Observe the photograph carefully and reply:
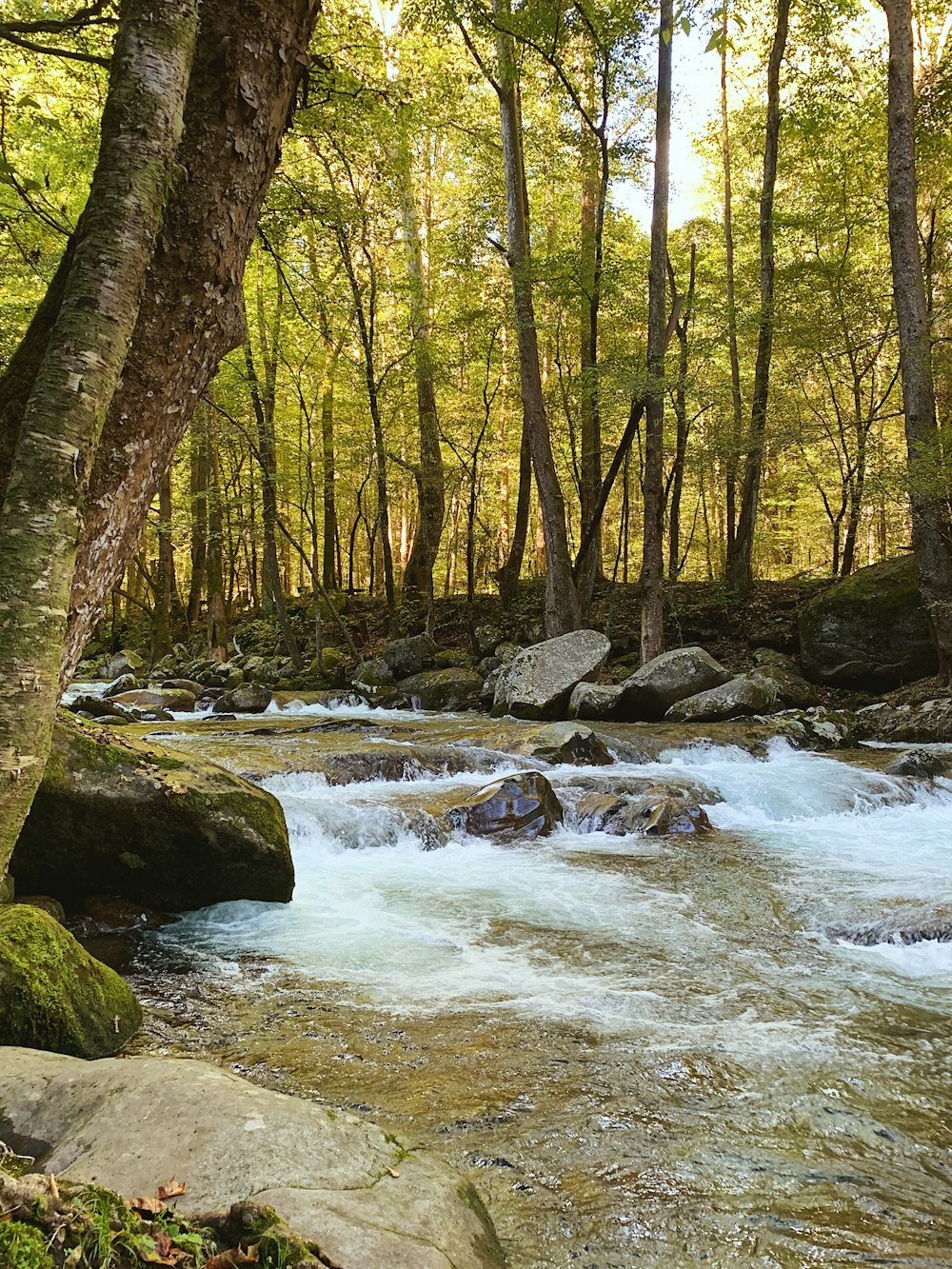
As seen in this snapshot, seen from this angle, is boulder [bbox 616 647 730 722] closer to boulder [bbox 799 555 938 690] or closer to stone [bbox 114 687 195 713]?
boulder [bbox 799 555 938 690]

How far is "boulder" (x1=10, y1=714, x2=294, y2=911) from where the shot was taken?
4.81 m

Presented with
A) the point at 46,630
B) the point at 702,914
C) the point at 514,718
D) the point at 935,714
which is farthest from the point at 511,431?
the point at 46,630

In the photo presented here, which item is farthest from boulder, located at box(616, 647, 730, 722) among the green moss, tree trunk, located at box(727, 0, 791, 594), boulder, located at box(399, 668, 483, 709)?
the green moss

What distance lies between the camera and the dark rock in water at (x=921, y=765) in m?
9.27

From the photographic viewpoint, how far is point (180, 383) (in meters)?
3.05

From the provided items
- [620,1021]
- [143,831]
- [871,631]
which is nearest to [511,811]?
[143,831]

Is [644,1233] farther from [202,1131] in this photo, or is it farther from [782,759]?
[782,759]

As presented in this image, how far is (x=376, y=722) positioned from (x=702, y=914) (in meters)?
8.26

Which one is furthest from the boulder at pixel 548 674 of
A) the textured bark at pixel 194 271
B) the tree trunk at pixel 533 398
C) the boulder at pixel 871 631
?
the textured bark at pixel 194 271

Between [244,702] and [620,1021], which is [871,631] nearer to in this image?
[244,702]

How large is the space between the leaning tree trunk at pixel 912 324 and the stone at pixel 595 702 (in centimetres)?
499

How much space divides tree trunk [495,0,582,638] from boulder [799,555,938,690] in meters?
4.48

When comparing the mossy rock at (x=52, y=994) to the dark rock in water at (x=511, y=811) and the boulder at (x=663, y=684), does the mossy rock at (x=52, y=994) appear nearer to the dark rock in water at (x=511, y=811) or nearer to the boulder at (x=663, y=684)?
the dark rock in water at (x=511, y=811)

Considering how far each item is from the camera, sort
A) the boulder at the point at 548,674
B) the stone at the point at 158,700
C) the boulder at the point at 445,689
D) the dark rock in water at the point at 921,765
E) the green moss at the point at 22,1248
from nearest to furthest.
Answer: the green moss at the point at 22,1248
the dark rock in water at the point at 921,765
the boulder at the point at 548,674
the stone at the point at 158,700
the boulder at the point at 445,689
